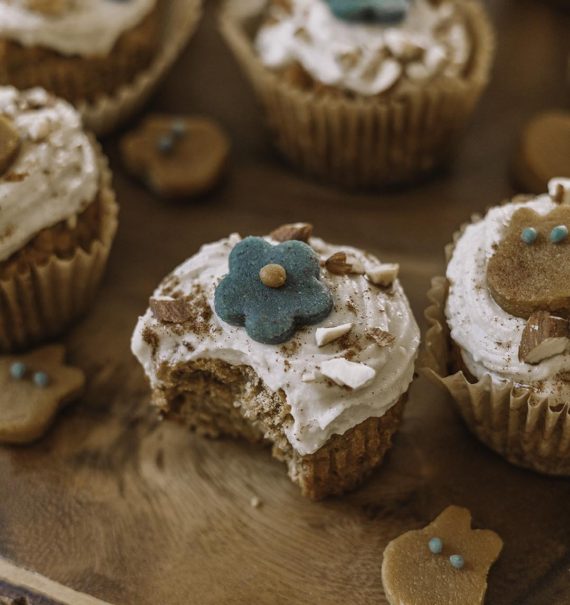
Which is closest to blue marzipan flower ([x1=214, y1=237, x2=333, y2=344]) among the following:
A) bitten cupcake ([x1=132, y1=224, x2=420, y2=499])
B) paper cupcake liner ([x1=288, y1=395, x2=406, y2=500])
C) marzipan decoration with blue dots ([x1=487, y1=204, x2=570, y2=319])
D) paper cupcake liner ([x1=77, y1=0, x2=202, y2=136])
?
bitten cupcake ([x1=132, y1=224, x2=420, y2=499])

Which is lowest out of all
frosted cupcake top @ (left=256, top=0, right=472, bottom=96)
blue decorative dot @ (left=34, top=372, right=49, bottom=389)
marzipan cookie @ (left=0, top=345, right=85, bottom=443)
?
marzipan cookie @ (left=0, top=345, right=85, bottom=443)

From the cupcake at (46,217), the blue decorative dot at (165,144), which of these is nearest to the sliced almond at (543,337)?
the cupcake at (46,217)

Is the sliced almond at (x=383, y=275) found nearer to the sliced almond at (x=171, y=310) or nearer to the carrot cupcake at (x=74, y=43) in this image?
the sliced almond at (x=171, y=310)

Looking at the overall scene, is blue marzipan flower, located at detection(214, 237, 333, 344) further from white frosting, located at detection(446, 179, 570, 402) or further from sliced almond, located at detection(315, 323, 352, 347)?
white frosting, located at detection(446, 179, 570, 402)

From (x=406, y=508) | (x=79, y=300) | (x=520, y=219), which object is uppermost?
(x=520, y=219)

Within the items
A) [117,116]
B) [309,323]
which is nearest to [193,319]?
[309,323]

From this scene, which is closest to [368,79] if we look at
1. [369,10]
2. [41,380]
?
[369,10]

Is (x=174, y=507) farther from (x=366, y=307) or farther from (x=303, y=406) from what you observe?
(x=366, y=307)
